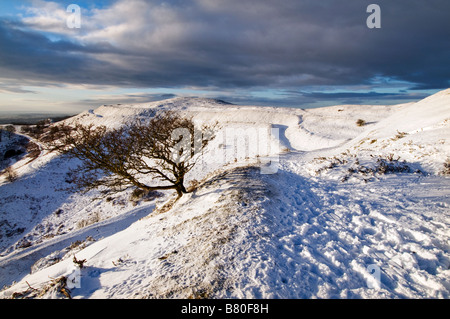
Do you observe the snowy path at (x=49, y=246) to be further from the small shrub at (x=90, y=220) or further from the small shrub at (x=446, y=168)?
the small shrub at (x=446, y=168)

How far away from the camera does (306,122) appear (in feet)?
130

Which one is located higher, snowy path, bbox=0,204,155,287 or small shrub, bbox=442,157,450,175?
small shrub, bbox=442,157,450,175

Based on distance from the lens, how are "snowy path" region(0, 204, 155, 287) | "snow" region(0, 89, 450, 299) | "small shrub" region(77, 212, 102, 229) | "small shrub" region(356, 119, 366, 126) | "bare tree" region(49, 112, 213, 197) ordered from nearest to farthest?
"snow" region(0, 89, 450, 299) < "bare tree" region(49, 112, 213, 197) < "snowy path" region(0, 204, 155, 287) < "small shrub" region(77, 212, 102, 229) < "small shrub" region(356, 119, 366, 126)

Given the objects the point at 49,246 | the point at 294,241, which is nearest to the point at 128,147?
the point at 294,241

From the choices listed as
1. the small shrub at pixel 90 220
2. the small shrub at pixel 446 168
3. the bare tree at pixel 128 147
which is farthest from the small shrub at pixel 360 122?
the small shrub at pixel 90 220

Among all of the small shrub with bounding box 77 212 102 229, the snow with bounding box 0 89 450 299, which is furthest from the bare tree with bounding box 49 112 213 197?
the small shrub with bounding box 77 212 102 229

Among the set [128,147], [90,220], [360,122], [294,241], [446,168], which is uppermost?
[360,122]

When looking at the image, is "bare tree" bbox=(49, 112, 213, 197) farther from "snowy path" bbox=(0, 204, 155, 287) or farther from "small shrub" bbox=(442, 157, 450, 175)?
"small shrub" bbox=(442, 157, 450, 175)

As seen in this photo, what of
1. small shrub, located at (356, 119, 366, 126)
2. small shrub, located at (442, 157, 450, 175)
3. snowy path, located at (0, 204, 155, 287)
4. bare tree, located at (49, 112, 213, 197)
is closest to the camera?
small shrub, located at (442, 157, 450, 175)

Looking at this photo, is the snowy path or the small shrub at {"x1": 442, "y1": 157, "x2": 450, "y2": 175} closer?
the small shrub at {"x1": 442, "y1": 157, "x2": 450, "y2": 175}

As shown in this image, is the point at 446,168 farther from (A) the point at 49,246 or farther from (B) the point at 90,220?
(B) the point at 90,220

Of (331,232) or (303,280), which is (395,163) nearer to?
(331,232)

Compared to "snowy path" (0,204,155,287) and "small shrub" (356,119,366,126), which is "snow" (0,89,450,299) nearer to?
"snowy path" (0,204,155,287)

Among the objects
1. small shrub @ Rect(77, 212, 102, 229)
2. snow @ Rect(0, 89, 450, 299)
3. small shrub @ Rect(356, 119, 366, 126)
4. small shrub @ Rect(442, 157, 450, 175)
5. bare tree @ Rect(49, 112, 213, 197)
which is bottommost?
small shrub @ Rect(77, 212, 102, 229)
